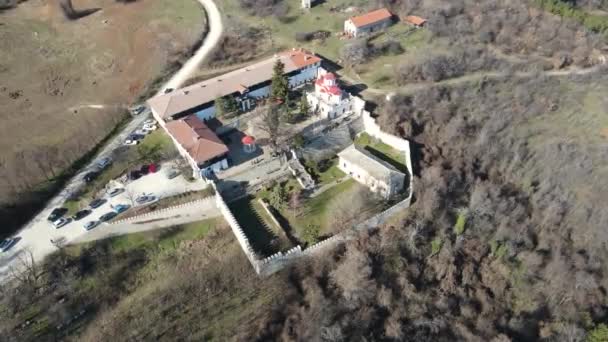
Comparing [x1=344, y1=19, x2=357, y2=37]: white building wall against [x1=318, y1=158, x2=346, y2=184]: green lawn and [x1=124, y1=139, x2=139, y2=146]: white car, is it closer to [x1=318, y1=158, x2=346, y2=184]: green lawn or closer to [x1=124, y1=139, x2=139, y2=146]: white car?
[x1=318, y1=158, x2=346, y2=184]: green lawn

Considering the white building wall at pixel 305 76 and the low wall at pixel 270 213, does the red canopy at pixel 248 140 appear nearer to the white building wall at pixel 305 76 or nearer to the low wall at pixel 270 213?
the low wall at pixel 270 213

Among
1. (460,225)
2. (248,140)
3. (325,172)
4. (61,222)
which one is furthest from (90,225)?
(460,225)

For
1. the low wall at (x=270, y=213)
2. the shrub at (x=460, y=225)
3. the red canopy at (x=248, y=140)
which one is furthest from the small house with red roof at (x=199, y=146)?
the shrub at (x=460, y=225)

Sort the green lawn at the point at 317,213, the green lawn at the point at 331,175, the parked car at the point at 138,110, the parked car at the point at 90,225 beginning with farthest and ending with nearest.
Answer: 1. the parked car at the point at 138,110
2. the green lawn at the point at 331,175
3. the green lawn at the point at 317,213
4. the parked car at the point at 90,225

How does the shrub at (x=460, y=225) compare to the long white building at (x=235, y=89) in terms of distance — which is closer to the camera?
the shrub at (x=460, y=225)

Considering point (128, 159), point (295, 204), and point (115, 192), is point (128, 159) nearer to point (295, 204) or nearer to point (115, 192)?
point (115, 192)

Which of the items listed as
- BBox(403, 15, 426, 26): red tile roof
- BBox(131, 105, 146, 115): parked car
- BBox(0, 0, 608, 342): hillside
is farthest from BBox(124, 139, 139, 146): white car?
BBox(403, 15, 426, 26): red tile roof
